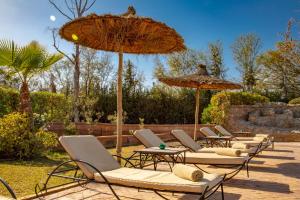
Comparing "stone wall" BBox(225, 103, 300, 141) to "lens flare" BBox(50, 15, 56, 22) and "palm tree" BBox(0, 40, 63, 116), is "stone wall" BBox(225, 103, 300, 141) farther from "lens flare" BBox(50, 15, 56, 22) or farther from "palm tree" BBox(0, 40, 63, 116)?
"palm tree" BBox(0, 40, 63, 116)

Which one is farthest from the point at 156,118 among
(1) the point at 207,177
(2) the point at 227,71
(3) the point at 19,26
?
(1) the point at 207,177

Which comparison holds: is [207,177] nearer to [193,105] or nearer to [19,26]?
[19,26]

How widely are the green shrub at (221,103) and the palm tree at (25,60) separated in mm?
12198

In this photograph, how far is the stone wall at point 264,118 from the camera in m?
19.5

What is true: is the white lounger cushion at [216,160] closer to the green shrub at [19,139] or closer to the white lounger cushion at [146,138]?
the white lounger cushion at [146,138]

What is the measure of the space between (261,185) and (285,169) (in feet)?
7.50

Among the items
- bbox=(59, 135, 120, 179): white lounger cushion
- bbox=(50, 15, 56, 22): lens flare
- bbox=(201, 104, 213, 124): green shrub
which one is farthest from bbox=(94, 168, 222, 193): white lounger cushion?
bbox=(50, 15, 56, 22): lens flare

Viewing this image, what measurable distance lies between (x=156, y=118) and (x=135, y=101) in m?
1.63

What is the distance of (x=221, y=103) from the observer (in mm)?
19844

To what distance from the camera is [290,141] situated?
58.2 feet

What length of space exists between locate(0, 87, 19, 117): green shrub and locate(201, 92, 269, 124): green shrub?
37.0 feet

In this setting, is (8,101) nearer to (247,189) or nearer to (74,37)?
(74,37)

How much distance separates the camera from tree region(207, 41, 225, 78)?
30766 mm

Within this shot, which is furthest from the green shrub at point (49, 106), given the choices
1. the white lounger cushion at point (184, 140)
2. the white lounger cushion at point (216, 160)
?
the white lounger cushion at point (216, 160)
